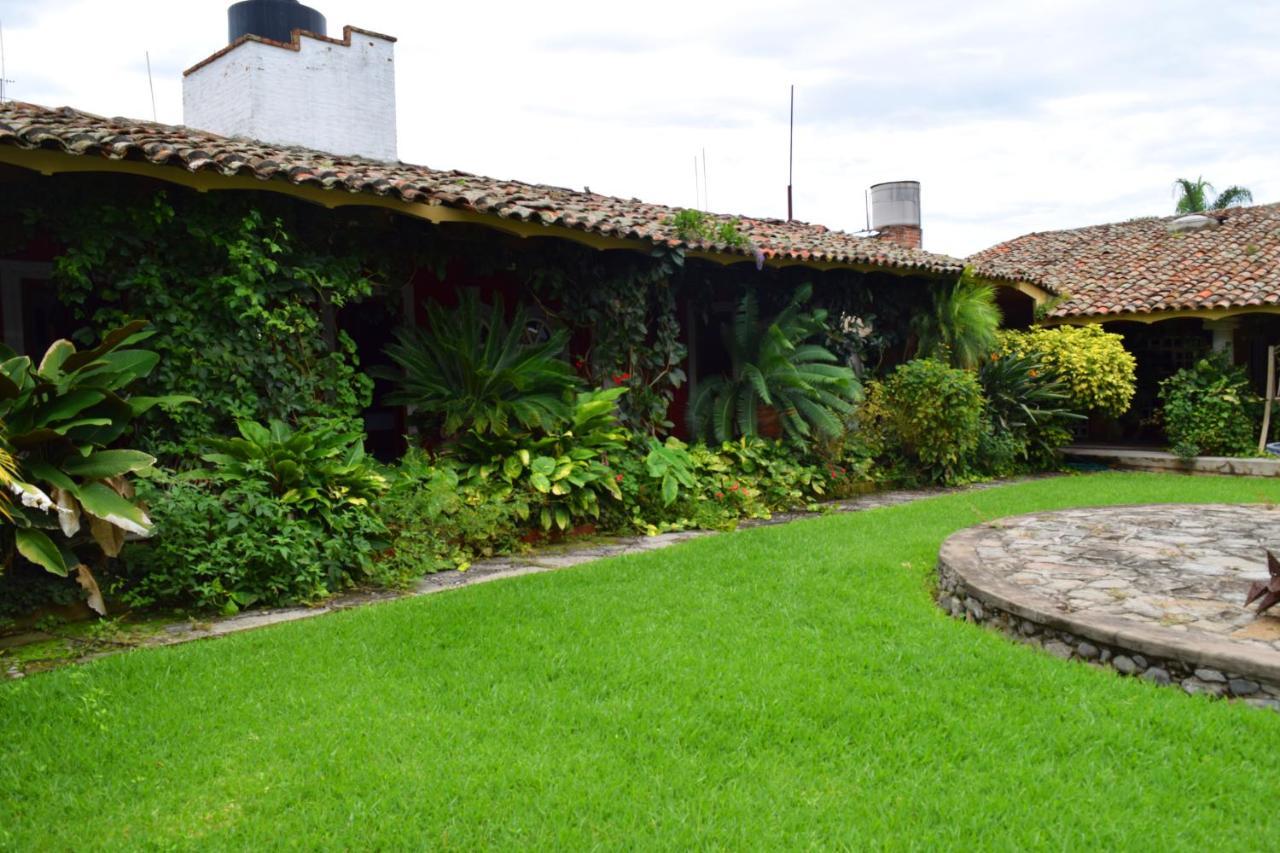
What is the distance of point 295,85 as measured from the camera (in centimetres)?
930

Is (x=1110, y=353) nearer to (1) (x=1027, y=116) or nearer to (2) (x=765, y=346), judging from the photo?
(1) (x=1027, y=116)

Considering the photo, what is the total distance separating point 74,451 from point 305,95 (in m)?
5.80

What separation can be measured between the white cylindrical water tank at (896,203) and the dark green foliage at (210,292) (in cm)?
1321

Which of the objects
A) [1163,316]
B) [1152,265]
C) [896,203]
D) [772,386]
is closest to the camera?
[772,386]

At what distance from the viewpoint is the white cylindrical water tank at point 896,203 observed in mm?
17375

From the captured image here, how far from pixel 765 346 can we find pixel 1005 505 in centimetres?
289

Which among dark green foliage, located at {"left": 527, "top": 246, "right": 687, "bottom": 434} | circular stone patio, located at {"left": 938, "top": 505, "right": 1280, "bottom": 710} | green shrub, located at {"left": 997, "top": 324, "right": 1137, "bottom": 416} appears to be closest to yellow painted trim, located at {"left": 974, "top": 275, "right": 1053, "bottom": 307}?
green shrub, located at {"left": 997, "top": 324, "right": 1137, "bottom": 416}

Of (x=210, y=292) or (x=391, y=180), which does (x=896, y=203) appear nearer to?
(x=391, y=180)

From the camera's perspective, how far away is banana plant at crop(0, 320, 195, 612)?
4520 millimetres

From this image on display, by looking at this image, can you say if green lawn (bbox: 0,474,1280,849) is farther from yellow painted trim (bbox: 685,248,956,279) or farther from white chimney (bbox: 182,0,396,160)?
white chimney (bbox: 182,0,396,160)

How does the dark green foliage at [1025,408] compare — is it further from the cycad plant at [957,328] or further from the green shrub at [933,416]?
the green shrub at [933,416]

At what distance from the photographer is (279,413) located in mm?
6332

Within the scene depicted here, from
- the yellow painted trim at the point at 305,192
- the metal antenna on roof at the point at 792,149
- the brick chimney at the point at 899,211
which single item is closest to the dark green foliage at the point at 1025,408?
the yellow painted trim at the point at 305,192

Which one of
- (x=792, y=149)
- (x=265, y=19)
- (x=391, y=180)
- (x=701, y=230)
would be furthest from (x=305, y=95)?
(x=792, y=149)
